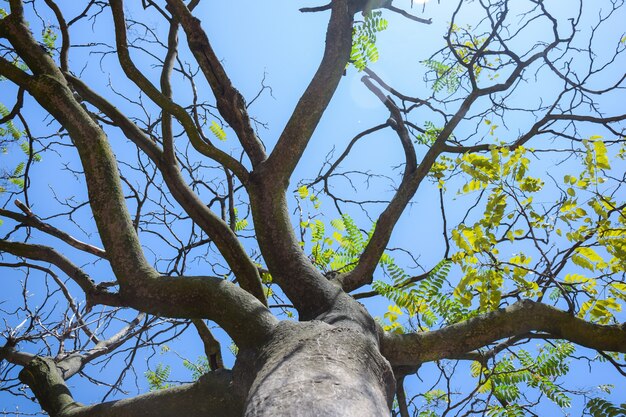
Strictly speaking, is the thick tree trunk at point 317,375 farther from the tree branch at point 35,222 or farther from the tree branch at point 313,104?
the tree branch at point 35,222

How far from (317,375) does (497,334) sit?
1523 millimetres

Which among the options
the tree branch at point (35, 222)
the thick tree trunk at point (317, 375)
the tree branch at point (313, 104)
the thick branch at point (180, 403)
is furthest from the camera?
the tree branch at point (35, 222)

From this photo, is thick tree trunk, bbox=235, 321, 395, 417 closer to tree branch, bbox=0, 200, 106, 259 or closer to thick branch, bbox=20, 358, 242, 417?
thick branch, bbox=20, 358, 242, 417

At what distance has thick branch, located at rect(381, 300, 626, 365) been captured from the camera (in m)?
2.47

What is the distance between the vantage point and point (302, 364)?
1545 millimetres

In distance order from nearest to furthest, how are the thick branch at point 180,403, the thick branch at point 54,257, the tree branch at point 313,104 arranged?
1. the thick branch at point 180,403
2. the thick branch at point 54,257
3. the tree branch at point 313,104

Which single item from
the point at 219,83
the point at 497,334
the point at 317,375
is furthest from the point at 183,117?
the point at 497,334

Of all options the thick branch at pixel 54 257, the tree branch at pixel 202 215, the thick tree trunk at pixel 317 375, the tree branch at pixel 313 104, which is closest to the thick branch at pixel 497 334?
the thick tree trunk at pixel 317 375

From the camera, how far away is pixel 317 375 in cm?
145

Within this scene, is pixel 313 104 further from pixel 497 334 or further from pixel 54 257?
pixel 54 257

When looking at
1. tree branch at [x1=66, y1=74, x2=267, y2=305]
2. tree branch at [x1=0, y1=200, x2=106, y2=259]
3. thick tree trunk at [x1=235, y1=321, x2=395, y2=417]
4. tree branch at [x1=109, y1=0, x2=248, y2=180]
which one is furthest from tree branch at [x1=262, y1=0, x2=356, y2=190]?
tree branch at [x1=0, y1=200, x2=106, y2=259]

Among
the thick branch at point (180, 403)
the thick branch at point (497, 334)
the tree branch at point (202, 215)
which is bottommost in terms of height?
the thick branch at point (180, 403)

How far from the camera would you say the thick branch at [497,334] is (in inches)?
97.1

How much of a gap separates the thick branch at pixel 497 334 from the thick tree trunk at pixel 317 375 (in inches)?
21.1
